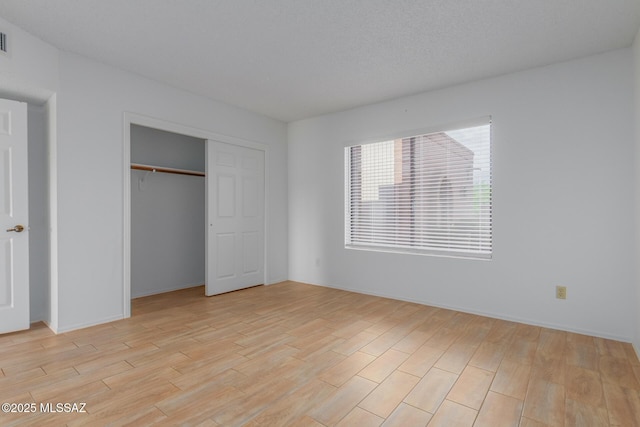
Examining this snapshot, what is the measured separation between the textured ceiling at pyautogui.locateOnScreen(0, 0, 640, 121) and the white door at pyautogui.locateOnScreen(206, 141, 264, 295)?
3.83 feet

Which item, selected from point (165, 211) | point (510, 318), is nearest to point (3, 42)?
point (165, 211)

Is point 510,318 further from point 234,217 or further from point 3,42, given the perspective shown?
point 3,42

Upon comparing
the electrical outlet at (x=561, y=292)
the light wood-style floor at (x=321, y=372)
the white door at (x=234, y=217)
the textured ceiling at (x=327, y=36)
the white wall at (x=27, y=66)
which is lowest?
the light wood-style floor at (x=321, y=372)

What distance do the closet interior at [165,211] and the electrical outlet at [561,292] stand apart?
455 cm

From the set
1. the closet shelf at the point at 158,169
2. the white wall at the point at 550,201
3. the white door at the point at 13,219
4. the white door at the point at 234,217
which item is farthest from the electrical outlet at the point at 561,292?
the white door at the point at 13,219

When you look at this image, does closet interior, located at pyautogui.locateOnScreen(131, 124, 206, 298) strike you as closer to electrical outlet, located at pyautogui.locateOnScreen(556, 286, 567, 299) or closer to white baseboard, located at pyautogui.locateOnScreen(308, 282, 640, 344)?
white baseboard, located at pyautogui.locateOnScreen(308, 282, 640, 344)

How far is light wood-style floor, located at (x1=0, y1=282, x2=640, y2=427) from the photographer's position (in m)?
1.78

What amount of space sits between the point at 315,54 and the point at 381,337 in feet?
8.75

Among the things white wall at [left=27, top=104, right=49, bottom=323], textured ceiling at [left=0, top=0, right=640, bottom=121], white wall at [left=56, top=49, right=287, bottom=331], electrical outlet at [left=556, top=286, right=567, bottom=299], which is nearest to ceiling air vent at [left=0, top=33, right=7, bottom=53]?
textured ceiling at [left=0, top=0, right=640, bottom=121]

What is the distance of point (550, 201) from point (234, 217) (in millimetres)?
3774

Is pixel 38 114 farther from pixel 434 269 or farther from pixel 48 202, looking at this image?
pixel 434 269

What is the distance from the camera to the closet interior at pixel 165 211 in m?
4.36

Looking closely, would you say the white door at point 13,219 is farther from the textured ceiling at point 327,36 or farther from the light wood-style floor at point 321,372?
the textured ceiling at point 327,36

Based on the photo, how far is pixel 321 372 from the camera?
2262mm
